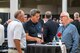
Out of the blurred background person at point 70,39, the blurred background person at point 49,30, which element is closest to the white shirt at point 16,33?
the blurred background person at point 70,39

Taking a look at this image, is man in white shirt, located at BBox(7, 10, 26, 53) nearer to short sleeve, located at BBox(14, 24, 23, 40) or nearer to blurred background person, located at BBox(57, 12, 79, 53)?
short sleeve, located at BBox(14, 24, 23, 40)

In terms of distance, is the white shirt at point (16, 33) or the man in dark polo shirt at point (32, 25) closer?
the white shirt at point (16, 33)

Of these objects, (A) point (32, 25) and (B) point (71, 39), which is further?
(A) point (32, 25)

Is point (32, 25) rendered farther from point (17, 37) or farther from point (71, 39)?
point (71, 39)

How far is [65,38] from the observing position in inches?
284

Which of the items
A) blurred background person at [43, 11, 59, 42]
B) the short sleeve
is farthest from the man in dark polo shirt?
blurred background person at [43, 11, 59, 42]

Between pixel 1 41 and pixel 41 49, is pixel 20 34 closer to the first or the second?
pixel 41 49

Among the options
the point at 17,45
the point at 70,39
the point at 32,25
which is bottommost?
the point at 17,45

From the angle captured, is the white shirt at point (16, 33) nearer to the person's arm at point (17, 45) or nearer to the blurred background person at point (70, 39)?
the person's arm at point (17, 45)

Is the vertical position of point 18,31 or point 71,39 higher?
point 18,31

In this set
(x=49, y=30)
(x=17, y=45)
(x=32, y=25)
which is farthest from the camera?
(x=49, y=30)

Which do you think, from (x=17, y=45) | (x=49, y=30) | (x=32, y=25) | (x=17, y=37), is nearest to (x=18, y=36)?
(x=17, y=37)

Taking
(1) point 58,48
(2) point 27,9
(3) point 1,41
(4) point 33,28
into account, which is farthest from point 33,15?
(2) point 27,9

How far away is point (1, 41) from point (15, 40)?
4.04 meters
